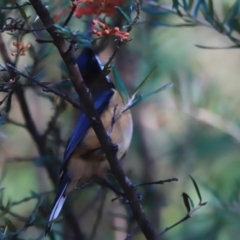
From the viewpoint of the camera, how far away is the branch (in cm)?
88

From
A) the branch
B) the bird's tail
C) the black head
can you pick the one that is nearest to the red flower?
the branch

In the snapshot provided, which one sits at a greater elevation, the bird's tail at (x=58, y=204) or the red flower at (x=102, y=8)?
the red flower at (x=102, y=8)

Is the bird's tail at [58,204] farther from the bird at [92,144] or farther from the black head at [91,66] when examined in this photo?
the black head at [91,66]

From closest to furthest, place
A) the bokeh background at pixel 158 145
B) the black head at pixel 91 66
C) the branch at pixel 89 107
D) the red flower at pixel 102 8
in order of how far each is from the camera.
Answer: the branch at pixel 89 107, the red flower at pixel 102 8, the black head at pixel 91 66, the bokeh background at pixel 158 145

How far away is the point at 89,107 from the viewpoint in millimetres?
1046

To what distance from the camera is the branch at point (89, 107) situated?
0.88 m

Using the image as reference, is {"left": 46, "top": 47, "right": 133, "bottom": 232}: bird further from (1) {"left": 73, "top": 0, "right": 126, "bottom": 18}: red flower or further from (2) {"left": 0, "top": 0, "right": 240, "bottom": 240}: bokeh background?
(1) {"left": 73, "top": 0, "right": 126, "bottom": 18}: red flower

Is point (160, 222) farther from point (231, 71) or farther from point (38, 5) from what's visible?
point (38, 5)

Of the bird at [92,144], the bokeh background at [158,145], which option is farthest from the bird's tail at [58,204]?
the bokeh background at [158,145]

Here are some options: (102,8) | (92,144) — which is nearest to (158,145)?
(92,144)

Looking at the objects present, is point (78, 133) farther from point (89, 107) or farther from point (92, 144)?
point (89, 107)

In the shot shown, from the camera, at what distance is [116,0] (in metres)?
1.16

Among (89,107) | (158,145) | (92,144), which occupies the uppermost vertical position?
(89,107)

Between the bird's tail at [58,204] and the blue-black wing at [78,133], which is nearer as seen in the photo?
the bird's tail at [58,204]
